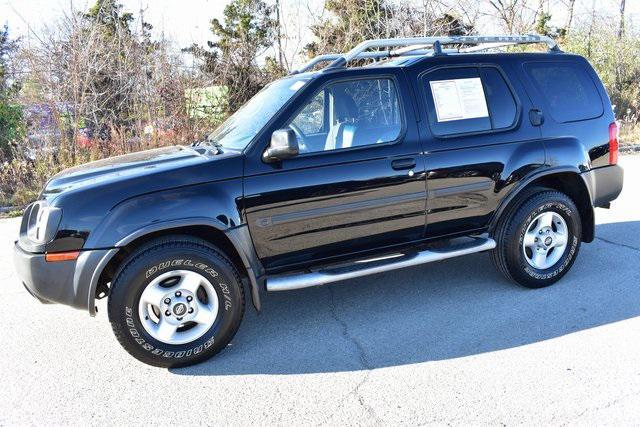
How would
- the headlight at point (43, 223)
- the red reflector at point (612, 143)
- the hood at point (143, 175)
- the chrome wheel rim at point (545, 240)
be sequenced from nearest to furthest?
1. the headlight at point (43, 223)
2. the hood at point (143, 175)
3. the chrome wheel rim at point (545, 240)
4. the red reflector at point (612, 143)

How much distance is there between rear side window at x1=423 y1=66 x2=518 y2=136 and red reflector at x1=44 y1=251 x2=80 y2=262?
2.73m

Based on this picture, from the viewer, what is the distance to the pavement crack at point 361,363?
9.62 ft

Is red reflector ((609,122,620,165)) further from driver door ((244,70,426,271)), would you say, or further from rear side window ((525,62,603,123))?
driver door ((244,70,426,271))

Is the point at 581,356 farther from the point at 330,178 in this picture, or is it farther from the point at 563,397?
the point at 330,178

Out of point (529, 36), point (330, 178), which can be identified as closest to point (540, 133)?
point (529, 36)

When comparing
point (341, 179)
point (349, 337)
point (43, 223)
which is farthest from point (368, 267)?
point (43, 223)

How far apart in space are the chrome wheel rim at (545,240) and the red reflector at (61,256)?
3.47m

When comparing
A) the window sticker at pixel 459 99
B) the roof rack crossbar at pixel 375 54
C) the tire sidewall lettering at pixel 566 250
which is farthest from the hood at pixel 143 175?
the tire sidewall lettering at pixel 566 250

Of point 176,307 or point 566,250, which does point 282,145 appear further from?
point 566,250

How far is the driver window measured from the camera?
12.8 feet

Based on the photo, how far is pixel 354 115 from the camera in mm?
3982

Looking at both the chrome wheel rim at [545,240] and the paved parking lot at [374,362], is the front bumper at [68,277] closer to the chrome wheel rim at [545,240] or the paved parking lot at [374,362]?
the paved parking lot at [374,362]

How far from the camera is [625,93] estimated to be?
1588 centimetres

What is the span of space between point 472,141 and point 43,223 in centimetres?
319
